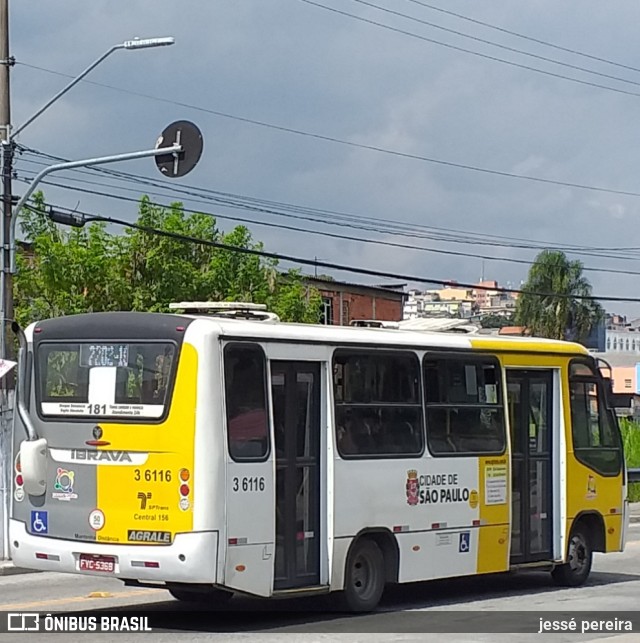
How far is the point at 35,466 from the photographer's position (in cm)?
1262

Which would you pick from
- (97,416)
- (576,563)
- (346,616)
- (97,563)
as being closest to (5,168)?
(97,416)

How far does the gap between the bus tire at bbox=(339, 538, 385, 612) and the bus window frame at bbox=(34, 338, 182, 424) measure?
2514mm

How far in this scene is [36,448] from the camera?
12625 millimetres

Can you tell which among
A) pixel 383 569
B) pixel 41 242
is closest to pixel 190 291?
pixel 41 242

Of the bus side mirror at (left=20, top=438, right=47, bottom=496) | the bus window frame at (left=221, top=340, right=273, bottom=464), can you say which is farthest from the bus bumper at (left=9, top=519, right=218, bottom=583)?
the bus window frame at (left=221, top=340, right=273, bottom=464)

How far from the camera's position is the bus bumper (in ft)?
38.3

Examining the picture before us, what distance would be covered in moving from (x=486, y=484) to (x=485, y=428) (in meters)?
0.61

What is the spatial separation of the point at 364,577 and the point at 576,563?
3.73 metres

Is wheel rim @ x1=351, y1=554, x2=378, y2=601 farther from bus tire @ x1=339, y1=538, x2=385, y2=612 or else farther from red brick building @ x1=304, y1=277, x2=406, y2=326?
red brick building @ x1=304, y1=277, x2=406, y2=326

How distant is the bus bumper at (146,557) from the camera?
1169 cm

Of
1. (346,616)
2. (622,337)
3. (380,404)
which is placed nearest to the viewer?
(346,616)

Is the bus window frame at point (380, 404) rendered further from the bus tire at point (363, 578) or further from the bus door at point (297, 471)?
the bus tire at point (363, 578)

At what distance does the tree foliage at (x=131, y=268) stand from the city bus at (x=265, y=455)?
22.7 m

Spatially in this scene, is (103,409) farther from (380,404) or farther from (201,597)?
(380,404)
